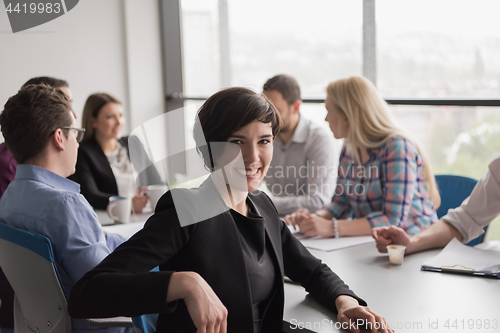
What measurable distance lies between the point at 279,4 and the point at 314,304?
335cm

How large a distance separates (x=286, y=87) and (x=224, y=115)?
1547 mm

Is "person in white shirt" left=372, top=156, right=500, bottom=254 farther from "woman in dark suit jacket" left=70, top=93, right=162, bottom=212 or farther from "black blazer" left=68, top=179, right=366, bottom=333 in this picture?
"woman in dark suit jacket" left=70, top=93, right=162, bottom=212

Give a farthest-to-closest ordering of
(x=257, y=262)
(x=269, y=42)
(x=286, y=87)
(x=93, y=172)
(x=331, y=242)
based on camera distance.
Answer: (x=269, y=42)
(x=93, y=172)
(x=286, y=87)
(x=331, y=242)
(x=257, y=262)

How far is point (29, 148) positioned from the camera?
4.71 ft

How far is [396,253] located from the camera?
1524mm

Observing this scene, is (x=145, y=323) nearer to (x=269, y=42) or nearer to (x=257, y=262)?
(x=257, y=262)

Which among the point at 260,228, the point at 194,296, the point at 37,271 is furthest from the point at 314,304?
the point at 37,271

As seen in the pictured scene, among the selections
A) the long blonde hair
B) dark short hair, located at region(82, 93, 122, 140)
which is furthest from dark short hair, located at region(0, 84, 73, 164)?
dark short hair, located at region(82, 93, 122, 140)

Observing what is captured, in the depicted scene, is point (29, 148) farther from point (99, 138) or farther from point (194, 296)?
point (99, 138)

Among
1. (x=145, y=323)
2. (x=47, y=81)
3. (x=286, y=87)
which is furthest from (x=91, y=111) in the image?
(x=145, y=323)

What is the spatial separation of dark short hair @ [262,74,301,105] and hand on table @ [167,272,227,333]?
172 centimetres

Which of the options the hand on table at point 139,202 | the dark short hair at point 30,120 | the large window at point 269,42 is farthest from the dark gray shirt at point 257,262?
the large window at point 269,42

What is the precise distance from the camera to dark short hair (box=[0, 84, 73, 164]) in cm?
141

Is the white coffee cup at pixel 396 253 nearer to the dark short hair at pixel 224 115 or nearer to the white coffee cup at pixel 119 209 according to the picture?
the dark short hair at pixel 224 115
